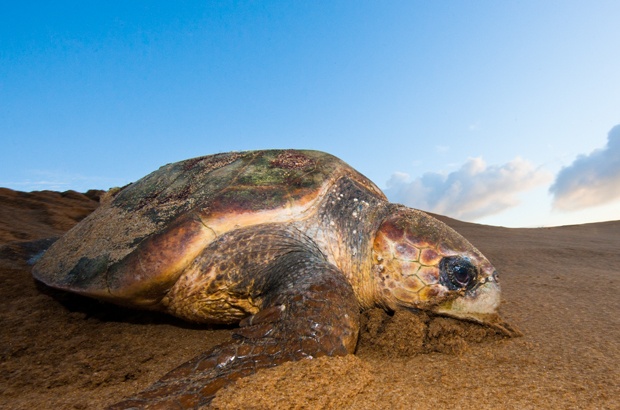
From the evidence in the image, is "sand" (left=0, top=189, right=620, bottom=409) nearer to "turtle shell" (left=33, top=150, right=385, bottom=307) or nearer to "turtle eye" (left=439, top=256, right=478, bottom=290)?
"turtle eye" (left=439, top=256, right=478, bottom=290)

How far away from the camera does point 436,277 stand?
2031 mm

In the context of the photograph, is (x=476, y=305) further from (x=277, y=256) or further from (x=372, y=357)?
(x=277, y=256)

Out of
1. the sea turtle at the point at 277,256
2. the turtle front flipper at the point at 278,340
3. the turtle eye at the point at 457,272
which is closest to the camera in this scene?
the turtle front flipper at the point at 278,340

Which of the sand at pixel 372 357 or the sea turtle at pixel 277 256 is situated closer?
the sand at pixel 372 357

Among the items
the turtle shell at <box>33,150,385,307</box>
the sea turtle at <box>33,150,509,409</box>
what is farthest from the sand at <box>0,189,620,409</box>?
the turtle shell at <box>33,150,385,307</box>

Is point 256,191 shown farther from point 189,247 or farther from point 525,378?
point 525,378

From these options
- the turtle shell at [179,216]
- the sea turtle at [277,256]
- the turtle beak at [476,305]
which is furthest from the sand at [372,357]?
the turtle shell at [179,216]

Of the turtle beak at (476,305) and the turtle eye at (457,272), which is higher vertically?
the turtle eye at (457,272)

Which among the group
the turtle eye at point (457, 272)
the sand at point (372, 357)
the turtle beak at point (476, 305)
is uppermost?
the turtle eye at point (457, 272)

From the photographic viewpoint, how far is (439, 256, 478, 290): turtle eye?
203 cm

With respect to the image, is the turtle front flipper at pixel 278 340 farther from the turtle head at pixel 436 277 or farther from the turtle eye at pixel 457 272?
the turtle eye at pixel 457 272

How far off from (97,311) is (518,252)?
4.80 m

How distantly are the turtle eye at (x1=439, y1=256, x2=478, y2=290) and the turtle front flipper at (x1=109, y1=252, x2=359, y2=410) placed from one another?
2.10ft

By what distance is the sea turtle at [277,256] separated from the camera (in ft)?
5.93
